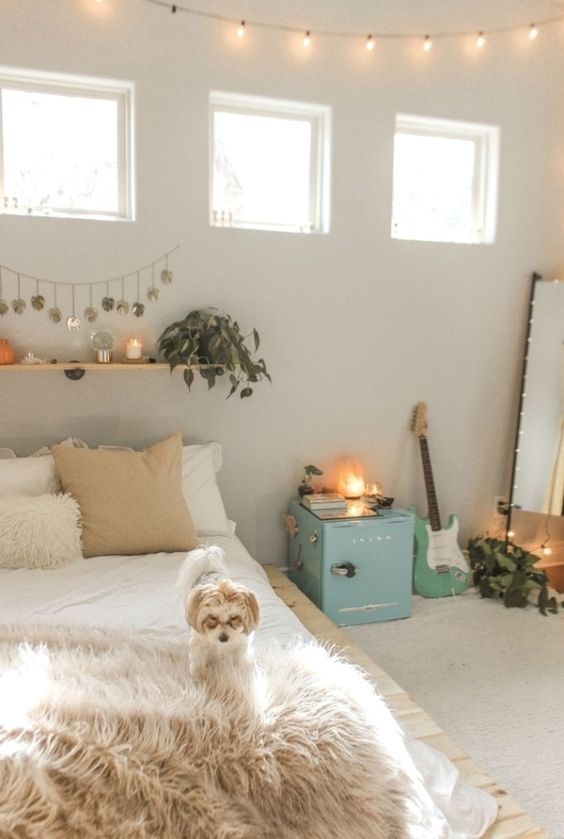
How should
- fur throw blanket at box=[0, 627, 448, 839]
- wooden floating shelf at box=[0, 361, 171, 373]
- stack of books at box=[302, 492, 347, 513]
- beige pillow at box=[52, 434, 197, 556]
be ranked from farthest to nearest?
stack of books at box=[302, 492, 347, 513] < wooden floating shelf at box=[0, 361, 171, 373] < beige pillow at box=[52, 434, 197, 556] < fur throw blanket at box=[0, 627, 448, 839]

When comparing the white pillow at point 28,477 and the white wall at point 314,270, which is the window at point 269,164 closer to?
the white wall at point 314,270

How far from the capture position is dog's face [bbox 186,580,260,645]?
145cm

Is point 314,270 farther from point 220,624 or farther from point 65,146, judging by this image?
point 220,624

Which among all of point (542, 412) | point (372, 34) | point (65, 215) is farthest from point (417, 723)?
point (372, 34)

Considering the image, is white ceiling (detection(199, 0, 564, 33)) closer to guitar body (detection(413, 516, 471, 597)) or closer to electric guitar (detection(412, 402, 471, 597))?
electric guitar (detection(412, 402, 471, 597))

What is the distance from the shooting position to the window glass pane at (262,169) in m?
3.14

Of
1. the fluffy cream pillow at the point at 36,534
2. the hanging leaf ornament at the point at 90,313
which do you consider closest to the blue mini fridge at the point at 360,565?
the fluffy cream pillow at the point at 36,534

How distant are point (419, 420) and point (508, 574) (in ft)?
2.82

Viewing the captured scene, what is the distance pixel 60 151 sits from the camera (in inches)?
115

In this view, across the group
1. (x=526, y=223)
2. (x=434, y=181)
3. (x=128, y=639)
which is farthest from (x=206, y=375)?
(x=526, y=223)

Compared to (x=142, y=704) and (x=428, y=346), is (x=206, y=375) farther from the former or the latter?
(x=142, y=704)

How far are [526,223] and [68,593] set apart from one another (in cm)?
285

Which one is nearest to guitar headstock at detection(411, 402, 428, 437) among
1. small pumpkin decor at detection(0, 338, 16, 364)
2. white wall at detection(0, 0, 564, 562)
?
white wall at detection(0, 0, 564, 562)

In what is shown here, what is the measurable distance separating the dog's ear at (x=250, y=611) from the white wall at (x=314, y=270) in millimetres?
1670
